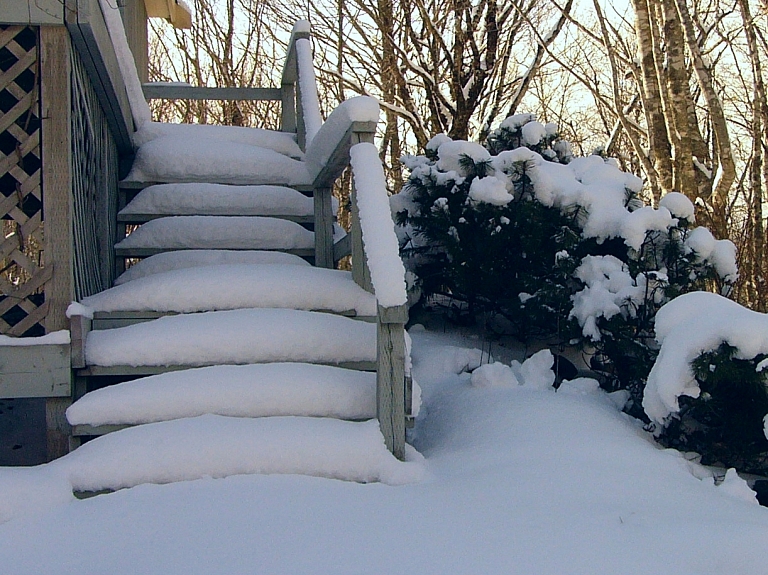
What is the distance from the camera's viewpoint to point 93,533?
2352 millimetres

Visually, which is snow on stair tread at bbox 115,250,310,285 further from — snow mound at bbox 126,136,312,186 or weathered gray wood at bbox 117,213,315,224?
snow mound at bbox 126,136,312,186

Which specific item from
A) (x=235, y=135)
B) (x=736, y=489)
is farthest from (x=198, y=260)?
(x=736, y=489)

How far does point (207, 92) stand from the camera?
6215 mm

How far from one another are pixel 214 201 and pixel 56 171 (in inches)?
58.1

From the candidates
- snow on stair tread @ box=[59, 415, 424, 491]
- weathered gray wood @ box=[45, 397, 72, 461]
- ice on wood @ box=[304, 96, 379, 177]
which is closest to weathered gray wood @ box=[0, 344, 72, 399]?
weathered gray wood @ box=[45, 397, 72, 461]

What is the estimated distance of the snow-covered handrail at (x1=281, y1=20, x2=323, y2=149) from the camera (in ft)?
16.3

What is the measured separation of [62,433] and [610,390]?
2822 mm

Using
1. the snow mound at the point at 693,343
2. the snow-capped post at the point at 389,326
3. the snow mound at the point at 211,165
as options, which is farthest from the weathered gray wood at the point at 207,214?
the snow mound at the point at 693,343

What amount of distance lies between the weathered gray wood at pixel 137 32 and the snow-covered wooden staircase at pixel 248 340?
9.62 ft

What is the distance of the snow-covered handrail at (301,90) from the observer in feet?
16.3

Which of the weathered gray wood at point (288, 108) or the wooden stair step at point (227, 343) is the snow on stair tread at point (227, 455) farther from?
the weathered gray wood at point (288, 108)

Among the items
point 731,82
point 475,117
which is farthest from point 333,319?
point 731,82

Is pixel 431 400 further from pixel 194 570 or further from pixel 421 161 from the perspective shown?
pixel 194 570

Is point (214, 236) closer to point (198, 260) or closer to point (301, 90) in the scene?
point (198, 260)
